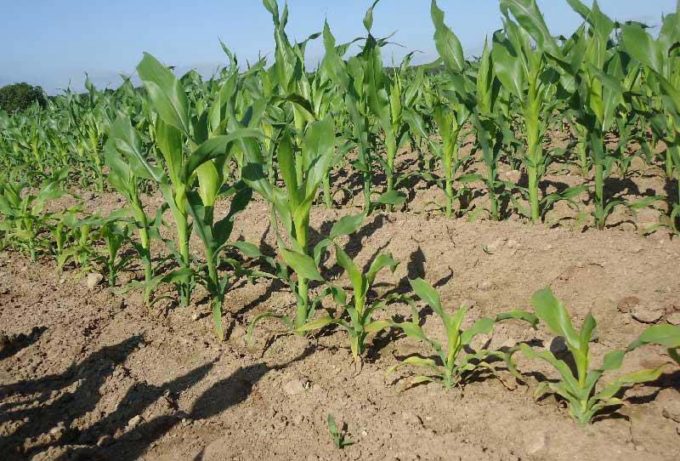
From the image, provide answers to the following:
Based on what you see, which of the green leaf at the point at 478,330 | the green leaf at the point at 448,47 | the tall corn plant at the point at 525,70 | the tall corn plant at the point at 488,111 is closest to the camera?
the green leaf at the point at 478,330

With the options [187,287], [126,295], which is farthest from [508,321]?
[126,295]

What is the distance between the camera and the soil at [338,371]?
5.70 ft

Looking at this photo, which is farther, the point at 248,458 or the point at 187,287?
the point at 187,287

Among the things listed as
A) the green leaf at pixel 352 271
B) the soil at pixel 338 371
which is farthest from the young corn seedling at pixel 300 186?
the soil at pixel 338 371

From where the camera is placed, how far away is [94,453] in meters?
1.70

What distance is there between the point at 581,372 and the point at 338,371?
95cm

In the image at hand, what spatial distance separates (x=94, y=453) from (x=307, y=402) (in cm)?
73

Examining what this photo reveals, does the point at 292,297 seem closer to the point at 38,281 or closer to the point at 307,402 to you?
the point at 307,402

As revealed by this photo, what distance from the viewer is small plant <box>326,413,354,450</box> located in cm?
175

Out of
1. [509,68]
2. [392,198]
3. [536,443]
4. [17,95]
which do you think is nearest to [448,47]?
[509,68]

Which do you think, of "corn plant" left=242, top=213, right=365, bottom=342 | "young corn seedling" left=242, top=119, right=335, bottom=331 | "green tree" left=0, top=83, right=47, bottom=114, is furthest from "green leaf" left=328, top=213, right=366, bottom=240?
"green tree" left=0, top=83, right=47, bottom=114

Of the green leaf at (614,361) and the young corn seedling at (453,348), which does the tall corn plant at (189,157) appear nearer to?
the young corn seedling at (453,348)

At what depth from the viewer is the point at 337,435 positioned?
1.76 meters

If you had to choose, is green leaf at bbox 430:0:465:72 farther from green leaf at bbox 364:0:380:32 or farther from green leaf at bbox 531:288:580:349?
green leaf at bbox 531:288:580:349
